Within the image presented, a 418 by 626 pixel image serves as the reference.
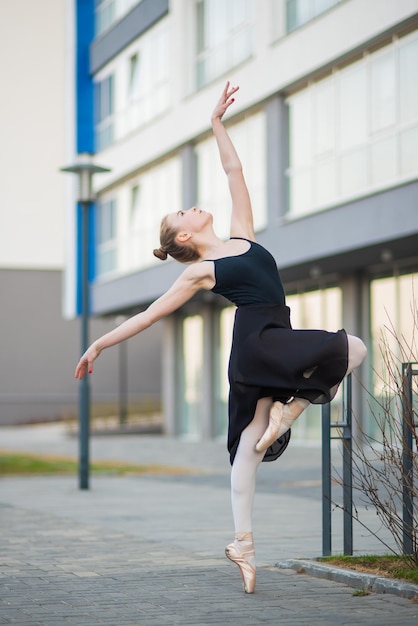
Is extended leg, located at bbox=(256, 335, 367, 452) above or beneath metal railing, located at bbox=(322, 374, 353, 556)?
above

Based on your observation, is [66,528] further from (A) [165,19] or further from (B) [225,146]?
(A) [165,19]

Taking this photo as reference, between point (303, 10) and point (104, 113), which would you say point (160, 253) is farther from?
point (104, 113)

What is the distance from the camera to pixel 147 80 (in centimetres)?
3175

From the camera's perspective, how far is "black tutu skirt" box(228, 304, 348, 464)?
17.5 feet

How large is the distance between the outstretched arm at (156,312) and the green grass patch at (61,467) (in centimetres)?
1110

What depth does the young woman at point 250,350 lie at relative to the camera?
5.36 meters

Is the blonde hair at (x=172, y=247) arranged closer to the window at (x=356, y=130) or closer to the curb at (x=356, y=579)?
the curb at (x=356, y=579)

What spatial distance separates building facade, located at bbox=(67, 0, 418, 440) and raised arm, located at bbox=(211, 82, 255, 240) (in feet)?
40.8

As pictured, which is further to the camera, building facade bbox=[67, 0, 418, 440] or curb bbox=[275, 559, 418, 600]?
building facade bbox=[67, 0, 418, 440]

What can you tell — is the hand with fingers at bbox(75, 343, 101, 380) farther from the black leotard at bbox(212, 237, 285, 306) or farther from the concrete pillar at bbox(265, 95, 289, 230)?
the concrete pillar at bbox(265, 95, 289, 230)

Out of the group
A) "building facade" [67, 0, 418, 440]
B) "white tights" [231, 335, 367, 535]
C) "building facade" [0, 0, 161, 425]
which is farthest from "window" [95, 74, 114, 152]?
"white tights" [231, 335, 367, 535]

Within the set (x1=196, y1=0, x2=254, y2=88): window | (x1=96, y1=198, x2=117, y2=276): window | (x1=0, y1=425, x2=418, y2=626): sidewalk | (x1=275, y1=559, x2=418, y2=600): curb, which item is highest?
→ (x1=196, y1=0, x2=254, y2=88): window

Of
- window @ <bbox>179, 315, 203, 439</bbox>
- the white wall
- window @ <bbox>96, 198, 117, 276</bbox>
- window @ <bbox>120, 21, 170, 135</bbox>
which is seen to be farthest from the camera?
the white wall

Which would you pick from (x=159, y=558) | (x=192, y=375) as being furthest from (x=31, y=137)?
(x=159, y=558)
